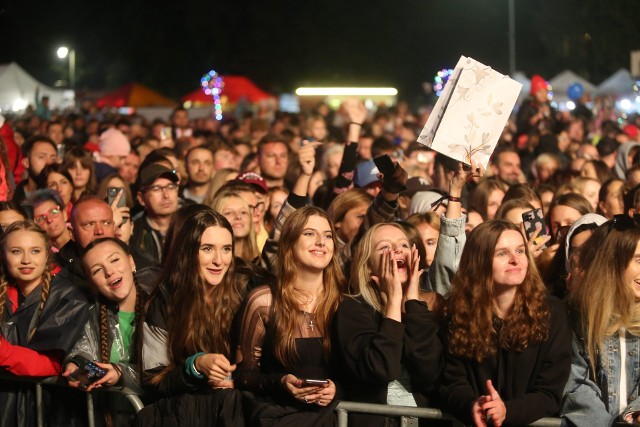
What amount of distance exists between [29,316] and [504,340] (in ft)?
9.85

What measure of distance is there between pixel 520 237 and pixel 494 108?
1.45m

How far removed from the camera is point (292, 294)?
6.56 m

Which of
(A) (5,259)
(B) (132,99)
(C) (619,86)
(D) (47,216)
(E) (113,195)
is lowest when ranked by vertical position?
(A) (5,259)

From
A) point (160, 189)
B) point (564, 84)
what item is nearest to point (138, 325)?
point (160, 189)

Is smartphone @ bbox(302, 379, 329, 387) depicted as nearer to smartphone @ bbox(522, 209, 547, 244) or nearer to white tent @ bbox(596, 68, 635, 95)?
smartphone @ bbox(522, 209, 547, 244)

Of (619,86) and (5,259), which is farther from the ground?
(619,86)

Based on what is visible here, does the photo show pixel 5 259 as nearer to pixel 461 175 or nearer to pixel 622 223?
pixel 461 175

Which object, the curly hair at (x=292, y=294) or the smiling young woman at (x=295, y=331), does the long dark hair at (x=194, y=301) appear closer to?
the smiling young woman at (x=295, y=331)

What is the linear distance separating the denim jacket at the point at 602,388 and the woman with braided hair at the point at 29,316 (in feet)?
9.21

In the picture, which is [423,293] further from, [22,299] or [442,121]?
[22,299]

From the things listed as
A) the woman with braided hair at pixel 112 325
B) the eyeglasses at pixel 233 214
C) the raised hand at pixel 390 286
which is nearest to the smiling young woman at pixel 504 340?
the raised hand at pixel 390 286

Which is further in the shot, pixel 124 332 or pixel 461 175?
pixel 461 175

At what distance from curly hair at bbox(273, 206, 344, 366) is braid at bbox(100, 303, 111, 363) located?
1106 mm

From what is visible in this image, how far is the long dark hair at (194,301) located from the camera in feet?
22.0
